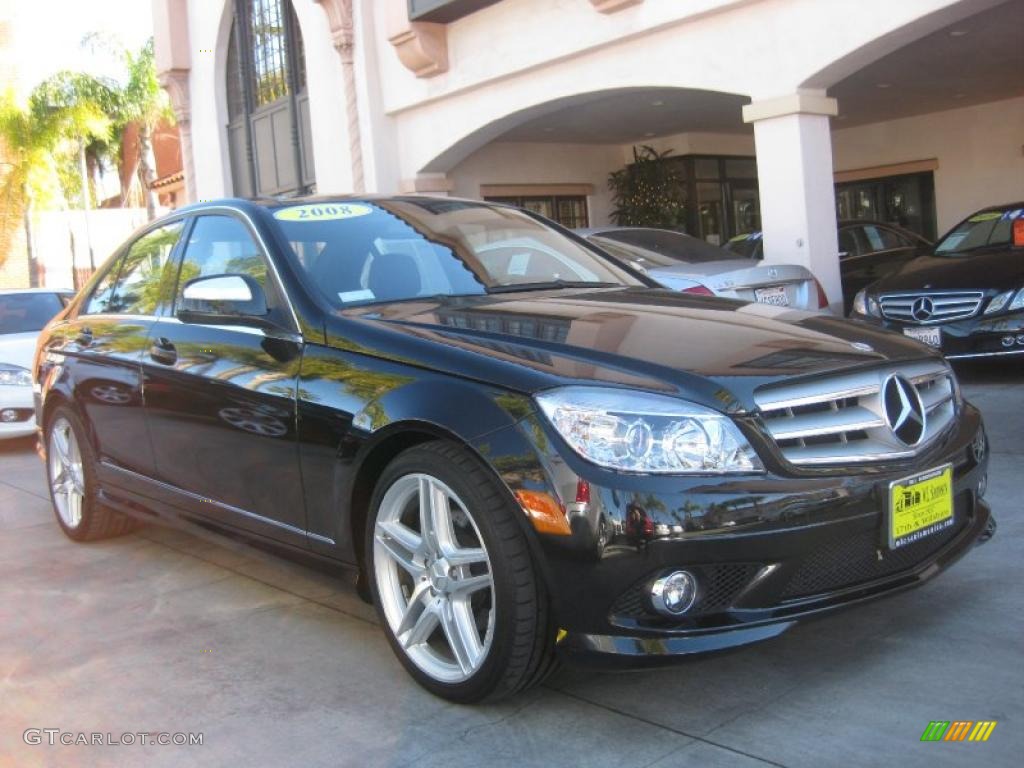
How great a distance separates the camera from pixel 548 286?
435cm

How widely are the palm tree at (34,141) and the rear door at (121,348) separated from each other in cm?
2859

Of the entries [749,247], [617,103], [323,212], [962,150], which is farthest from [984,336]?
[962,150]

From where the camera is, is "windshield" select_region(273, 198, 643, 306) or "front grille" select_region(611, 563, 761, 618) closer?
"front grille" select_region(611, 563, 761, 618)

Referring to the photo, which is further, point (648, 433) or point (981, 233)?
point (981, 233)

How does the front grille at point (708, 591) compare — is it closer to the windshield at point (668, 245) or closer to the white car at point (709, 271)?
the white car at point (709, 271)

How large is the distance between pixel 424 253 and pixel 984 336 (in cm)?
554

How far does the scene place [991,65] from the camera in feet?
48.6

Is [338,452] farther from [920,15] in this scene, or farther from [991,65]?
[991,65]

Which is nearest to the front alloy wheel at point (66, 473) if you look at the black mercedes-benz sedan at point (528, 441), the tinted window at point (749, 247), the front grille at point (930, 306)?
the black mercedes-benz sedan at point (528, 441)

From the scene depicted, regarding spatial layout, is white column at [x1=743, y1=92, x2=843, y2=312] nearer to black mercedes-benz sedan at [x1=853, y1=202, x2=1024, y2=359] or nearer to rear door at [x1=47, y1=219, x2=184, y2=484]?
black mercedes-benz sedan at [x1=853, y1=202, x2=1024, y2=359]

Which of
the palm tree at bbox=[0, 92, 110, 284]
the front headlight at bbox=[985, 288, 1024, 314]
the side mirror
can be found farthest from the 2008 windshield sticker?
the palm tree at bbox=[0, 92, 110, 284]

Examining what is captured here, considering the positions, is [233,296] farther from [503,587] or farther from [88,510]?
[88,510]

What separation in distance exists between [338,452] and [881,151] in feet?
60.0

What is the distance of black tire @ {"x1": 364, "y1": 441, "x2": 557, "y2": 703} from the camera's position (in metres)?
2.99
